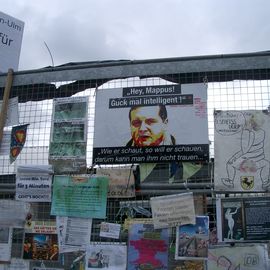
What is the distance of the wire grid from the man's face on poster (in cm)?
33

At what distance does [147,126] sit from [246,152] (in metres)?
1.03

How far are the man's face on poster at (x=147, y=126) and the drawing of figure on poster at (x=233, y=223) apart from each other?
0.97m

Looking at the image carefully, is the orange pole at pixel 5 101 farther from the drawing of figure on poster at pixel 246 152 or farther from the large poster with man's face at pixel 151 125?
the drawing of figure on poster at pixel 246 152

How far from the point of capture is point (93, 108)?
4.70 metres

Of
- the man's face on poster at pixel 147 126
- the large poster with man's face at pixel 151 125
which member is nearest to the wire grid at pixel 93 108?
the large poster with man's face at pixel 151 125

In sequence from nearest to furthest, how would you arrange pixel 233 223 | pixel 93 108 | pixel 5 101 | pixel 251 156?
1. pixel 233 223
2. pixel 251 156
3. pixel 93 108
4. pixel 5 101

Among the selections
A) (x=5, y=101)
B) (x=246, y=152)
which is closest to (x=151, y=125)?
(x=246, y=152)

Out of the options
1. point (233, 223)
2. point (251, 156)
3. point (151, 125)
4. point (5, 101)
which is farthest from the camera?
point (5, 101)

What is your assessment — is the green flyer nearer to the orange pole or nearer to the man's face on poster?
the man's face on poster

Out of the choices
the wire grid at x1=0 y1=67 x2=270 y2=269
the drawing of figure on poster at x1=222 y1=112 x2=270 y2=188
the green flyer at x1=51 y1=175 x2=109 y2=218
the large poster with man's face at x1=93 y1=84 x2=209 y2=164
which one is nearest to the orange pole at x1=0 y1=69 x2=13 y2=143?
the wire grid at x1=0 y1=67 x2=270 y2=269

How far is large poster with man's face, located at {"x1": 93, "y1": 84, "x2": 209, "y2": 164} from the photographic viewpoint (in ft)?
14.3

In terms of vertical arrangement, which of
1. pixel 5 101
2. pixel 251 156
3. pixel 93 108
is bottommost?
pixel 251 156

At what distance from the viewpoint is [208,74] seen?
14.9 feet

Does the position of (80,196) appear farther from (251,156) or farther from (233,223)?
(251,156)
